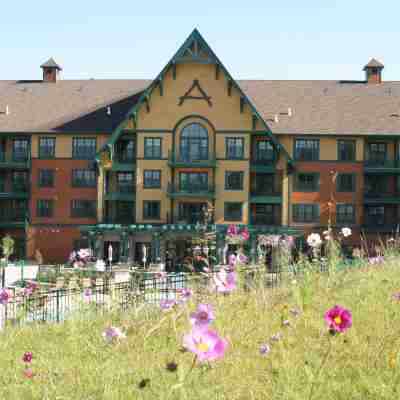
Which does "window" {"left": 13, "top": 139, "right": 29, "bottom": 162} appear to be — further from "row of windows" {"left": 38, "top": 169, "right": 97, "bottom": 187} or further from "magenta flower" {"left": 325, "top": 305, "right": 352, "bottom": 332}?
"magenta flower" {"left": 325, "top": 305, "right": 352, "bottom": 332}

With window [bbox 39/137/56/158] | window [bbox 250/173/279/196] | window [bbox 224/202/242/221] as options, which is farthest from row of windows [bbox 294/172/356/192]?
window [bbox 39/137/56/158]

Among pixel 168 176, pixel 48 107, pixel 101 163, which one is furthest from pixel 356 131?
pixel 48 107

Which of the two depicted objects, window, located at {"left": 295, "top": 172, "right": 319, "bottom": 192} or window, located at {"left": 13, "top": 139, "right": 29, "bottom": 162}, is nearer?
window, located at {"left": 295, "top": 172, "right": 319, "bottom": 192}

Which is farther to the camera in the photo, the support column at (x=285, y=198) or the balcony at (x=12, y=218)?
the balcony at (x=12, y=218)

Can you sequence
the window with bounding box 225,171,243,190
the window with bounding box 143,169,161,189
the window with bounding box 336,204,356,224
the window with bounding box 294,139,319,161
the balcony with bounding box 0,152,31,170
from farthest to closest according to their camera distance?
the balcony with bounding box 0,152,31,170 → the window with bounding box 294,139,319,161 → the window with bounding box 336,204,356,224 → the window with bounding box 143,169,161,189 → the window with bounding box 225,171,243,190

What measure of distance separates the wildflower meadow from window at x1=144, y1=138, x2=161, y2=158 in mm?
31359

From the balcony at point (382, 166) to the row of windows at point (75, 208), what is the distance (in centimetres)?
1975

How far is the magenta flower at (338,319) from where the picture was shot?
3787 mm

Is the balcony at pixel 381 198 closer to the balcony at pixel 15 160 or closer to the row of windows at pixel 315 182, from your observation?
the row of windows at pixel 315 182

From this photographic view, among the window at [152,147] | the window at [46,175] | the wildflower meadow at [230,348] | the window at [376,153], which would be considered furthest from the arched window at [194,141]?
the wildflower meadow at [230,348]

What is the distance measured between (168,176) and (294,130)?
953cm

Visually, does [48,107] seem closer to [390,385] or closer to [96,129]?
[96,129]

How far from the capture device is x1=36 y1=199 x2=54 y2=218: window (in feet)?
141

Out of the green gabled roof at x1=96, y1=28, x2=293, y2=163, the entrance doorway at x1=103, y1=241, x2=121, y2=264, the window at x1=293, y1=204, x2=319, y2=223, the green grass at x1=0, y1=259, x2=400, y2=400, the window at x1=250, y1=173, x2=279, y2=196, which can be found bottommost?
the entrance doorway at x1=103, y1=241, x2=121, y2=264
